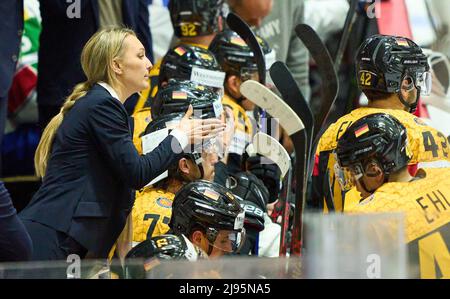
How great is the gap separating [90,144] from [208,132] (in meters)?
0.45

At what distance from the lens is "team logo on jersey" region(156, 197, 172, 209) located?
15.0ft

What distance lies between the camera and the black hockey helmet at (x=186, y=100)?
4645 mm

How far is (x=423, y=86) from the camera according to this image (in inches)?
196

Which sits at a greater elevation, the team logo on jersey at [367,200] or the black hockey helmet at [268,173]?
the team logo on jersey at [367,200]

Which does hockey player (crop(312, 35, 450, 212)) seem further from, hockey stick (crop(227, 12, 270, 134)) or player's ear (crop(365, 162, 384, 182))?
hockey stick (crop(227, 12, 270, 134))

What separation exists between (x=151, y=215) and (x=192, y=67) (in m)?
1.20

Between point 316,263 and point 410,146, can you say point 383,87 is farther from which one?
point 316,263

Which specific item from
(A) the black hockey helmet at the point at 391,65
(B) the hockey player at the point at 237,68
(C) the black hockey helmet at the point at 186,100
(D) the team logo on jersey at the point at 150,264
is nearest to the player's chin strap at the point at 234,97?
(B) the hockey player at the point at 237,68

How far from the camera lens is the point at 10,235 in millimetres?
3354

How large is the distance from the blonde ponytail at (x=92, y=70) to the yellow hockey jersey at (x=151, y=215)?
44 cm

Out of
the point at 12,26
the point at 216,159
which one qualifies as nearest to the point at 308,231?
the point at 216,159

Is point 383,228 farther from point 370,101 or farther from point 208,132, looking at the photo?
point 370,101

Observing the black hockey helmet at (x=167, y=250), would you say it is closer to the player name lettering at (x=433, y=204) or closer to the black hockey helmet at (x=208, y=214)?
the black hockey helmet at (x=208, y=214)

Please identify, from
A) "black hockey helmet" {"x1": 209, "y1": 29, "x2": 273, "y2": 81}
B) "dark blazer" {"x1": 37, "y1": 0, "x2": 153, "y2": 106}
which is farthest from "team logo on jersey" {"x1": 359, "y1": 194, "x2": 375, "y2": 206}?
"dark blazer" {"x1": 37, "y1": 0, "x2": 153, "y2": 106}
